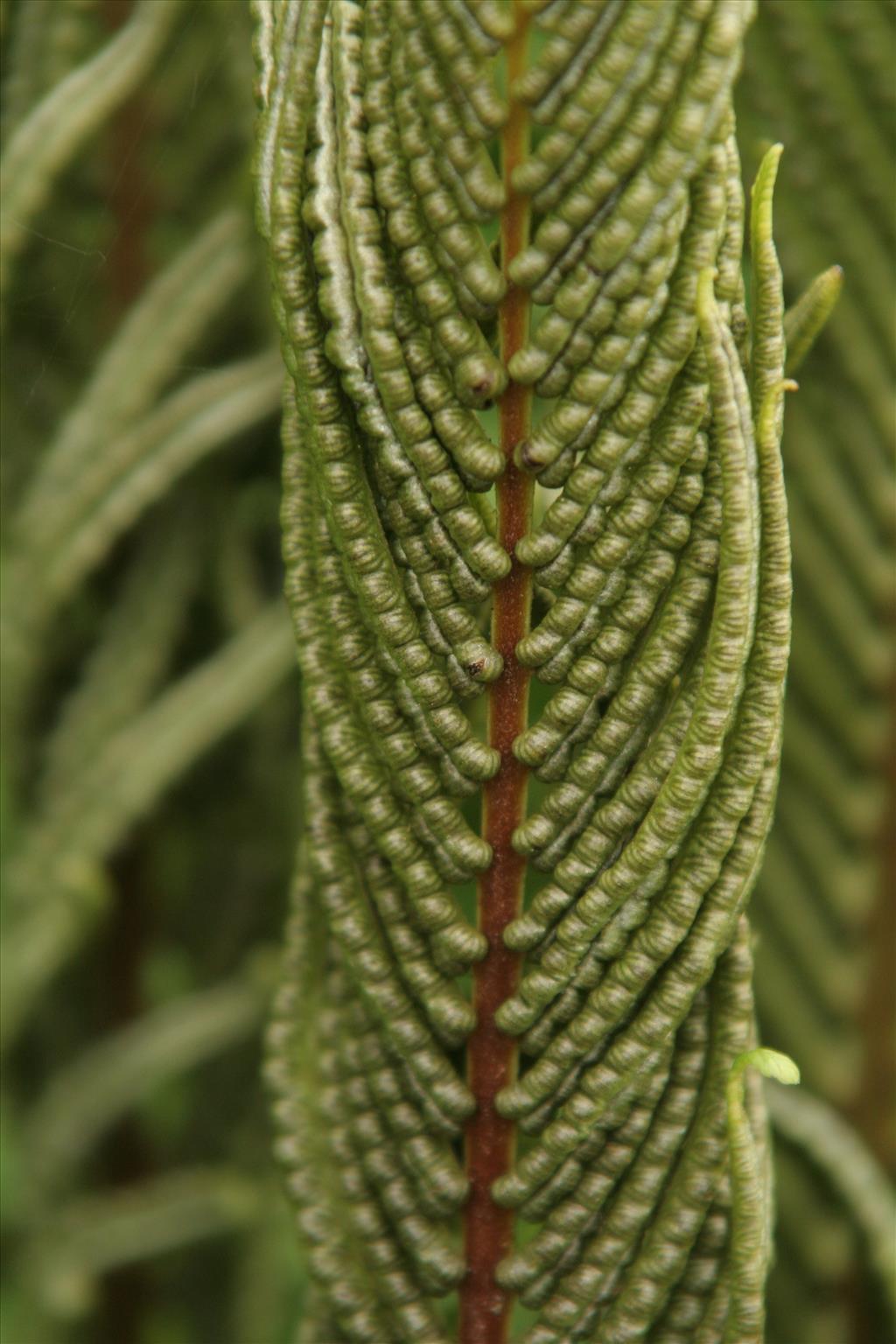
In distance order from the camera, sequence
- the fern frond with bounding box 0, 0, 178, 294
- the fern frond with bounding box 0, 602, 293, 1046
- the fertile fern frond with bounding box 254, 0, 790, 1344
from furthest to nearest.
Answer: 1. the fern frond with bounding box 0, 602, 293, 1046
2. the fern frond with bounding box 0, 0, 178, 294
3. the fertile fern frond with bounding box 254, 0, 790, 1344

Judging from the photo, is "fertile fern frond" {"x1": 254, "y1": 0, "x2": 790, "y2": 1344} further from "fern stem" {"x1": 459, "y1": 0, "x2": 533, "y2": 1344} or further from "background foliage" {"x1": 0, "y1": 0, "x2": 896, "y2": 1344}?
"background foliage" {"x1": 0, "y1": 0, "x2": 896, "y2": 1344}

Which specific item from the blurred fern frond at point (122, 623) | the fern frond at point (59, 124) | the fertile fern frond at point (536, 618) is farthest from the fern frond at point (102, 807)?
→ the fertile fern frond at point (536, 618)

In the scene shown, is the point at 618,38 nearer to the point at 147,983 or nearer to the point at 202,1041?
the point at 202,1041

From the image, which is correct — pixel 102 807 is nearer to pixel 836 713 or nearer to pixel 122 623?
pixel 122 623

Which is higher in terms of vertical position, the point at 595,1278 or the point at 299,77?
the point at 299,77

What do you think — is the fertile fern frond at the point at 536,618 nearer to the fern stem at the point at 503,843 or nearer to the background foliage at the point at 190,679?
the fern stem at the point at 503,843

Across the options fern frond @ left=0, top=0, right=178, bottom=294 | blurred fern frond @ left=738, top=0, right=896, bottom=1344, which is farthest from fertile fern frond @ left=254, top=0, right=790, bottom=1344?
blurred fern frond @ left=738, top=0, right=896, bottom=1344

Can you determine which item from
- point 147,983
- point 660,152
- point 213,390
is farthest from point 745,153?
point 147,983
